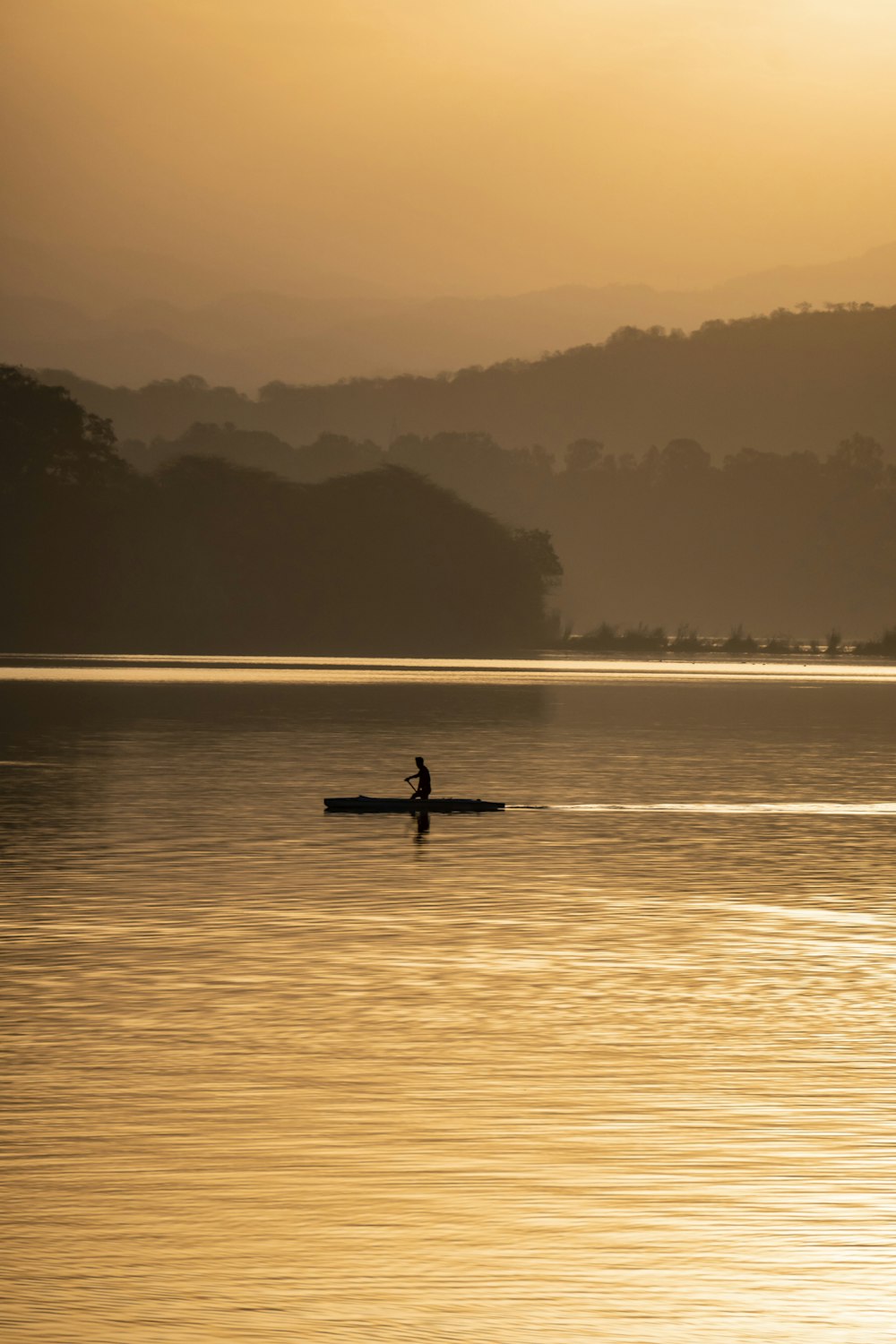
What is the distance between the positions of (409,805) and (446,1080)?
1246 inches

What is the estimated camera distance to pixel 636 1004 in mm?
26438

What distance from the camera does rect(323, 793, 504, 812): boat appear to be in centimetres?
5297

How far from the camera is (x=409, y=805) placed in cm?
5325

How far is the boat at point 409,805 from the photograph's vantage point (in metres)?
53.0

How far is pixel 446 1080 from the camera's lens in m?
21.6

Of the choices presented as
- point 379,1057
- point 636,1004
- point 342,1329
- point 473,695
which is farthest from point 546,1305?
point 473,695

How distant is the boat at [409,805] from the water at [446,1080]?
48 centimetres

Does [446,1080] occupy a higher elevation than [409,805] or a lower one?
lower

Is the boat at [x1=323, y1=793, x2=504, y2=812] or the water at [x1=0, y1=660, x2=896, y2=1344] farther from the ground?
the boat at [x1=323, y1=793, x2=504, y2=812]

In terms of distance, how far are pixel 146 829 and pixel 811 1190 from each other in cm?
3522

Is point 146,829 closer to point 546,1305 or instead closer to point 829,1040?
point 829,1040

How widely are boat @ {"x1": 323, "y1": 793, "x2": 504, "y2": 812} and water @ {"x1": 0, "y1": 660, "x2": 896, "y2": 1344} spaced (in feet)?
1.58

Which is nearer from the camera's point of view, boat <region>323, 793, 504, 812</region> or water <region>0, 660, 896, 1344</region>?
water <region>0, 660, 896, 1344</region>

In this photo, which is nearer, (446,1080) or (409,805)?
(446,1080)
